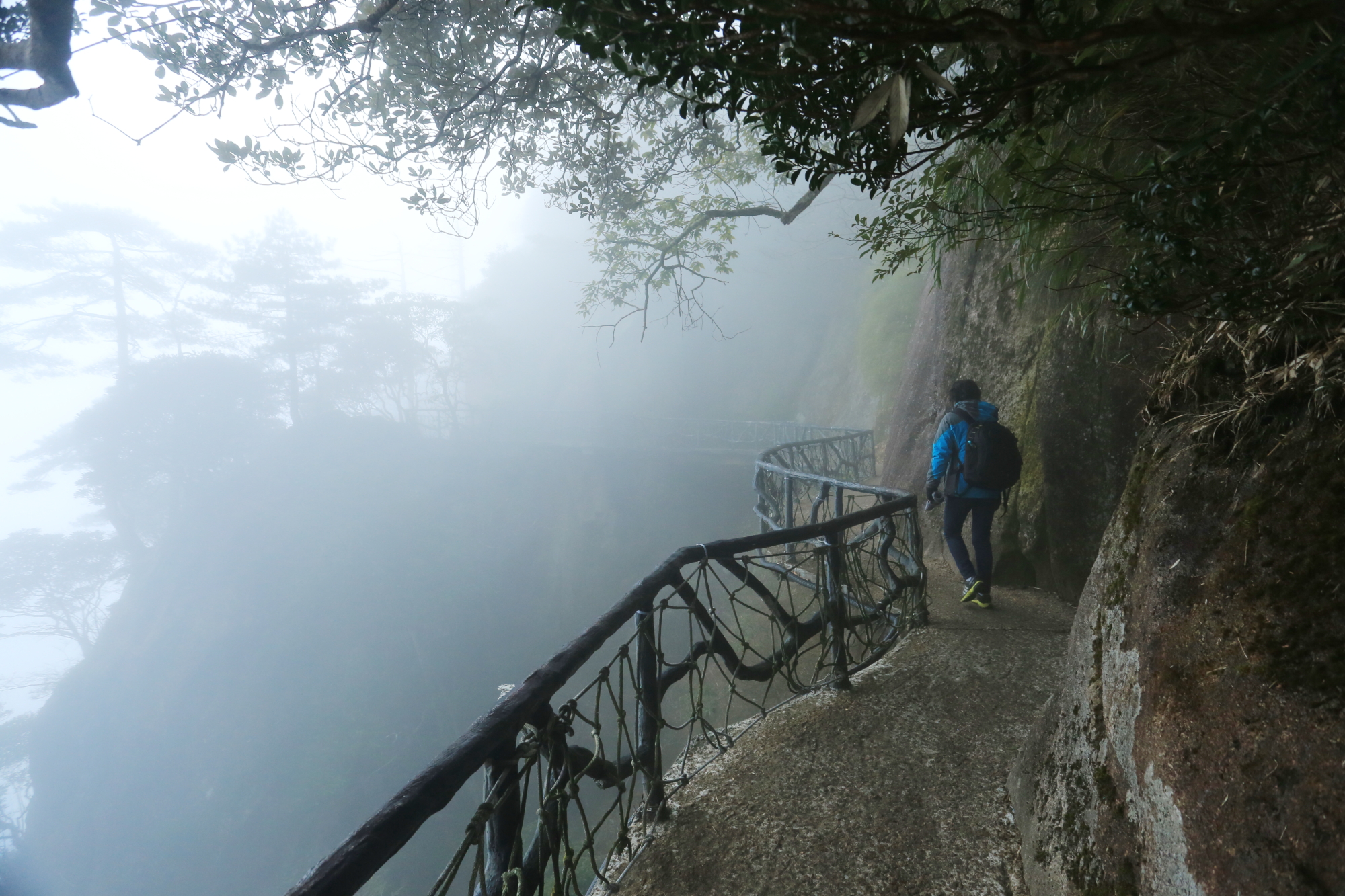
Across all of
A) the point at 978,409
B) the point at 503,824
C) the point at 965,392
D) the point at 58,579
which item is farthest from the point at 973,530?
the point at 58,579

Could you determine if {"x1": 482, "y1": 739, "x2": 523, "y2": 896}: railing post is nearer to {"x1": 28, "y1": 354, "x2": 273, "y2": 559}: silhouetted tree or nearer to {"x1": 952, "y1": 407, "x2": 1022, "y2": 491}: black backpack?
{"x1": 952, "y1": 407, "x2": 1022, "y2": 491}: black backpack

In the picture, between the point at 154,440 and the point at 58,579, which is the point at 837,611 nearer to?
the point at 154,440

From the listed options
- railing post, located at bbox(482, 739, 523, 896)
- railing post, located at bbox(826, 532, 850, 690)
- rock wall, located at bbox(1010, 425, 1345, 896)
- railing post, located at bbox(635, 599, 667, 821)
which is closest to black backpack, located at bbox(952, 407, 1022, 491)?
railing post, located at bbox(826, 532, 850, 690)

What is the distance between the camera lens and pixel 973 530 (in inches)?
180

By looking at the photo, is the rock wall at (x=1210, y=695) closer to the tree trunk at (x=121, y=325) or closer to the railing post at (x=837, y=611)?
the railing post at (x=837, y=611)

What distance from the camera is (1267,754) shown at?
1.22 m

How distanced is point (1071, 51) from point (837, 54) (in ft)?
1.60

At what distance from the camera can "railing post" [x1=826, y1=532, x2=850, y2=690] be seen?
341 cm

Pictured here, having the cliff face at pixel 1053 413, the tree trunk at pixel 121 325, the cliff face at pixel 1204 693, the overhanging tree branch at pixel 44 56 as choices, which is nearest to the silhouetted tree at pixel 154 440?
the tree trunk at pixel 121 325

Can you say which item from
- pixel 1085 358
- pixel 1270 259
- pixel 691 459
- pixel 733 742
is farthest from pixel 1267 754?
pixel 691 459

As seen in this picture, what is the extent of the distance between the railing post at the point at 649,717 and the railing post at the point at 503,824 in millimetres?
814

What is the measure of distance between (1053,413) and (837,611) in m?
3.27

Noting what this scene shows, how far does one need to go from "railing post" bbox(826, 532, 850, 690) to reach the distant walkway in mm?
118

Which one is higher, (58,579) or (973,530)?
(973,530)
